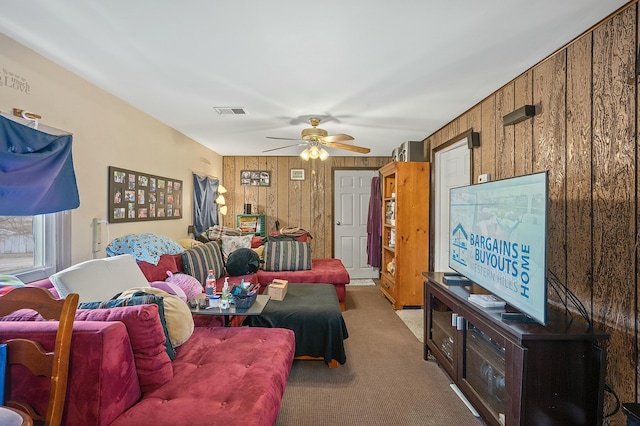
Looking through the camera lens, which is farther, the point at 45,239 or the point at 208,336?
the point at 45,239

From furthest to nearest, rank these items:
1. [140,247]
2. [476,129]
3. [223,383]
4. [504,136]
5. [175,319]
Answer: [476,129] → [140,247] → [504,136] → [175,319] → [223,383]

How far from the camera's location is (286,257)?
404 cm

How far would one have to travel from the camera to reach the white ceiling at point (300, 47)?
1549 mm

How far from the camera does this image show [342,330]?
2.47m

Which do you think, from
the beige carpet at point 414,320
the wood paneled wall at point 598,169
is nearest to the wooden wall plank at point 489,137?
the wood paneled wall at point 598,169

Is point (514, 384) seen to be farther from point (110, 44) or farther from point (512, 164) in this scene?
point (110, 44)

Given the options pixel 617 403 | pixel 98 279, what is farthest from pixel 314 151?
pixel 617 403

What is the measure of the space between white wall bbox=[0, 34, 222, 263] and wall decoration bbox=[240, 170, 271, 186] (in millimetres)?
1902

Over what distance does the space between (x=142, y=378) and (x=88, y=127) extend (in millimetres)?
2020

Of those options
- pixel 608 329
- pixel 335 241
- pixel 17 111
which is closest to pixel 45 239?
pixel 17 111

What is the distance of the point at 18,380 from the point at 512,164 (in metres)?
3.12

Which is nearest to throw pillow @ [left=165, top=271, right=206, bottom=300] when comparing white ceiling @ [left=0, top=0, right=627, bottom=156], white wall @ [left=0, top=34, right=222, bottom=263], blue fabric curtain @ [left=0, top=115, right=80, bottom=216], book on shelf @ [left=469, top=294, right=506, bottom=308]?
white wall @ [left=0, top=34, right=222, bottom=263]

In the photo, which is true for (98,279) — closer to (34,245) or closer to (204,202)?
(34,245)

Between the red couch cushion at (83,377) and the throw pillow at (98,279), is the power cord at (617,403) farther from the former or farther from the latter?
the throw pillow at (98,279)
